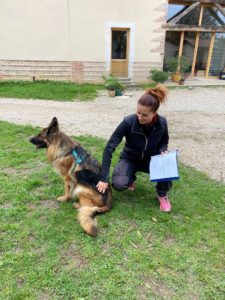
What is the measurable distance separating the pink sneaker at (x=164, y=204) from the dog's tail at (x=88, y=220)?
92cm

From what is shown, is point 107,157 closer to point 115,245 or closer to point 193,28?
point 115,245

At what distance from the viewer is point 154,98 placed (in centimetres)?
281

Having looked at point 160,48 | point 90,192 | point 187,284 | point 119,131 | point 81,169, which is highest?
point 160,48

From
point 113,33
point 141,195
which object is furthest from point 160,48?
point 141,195

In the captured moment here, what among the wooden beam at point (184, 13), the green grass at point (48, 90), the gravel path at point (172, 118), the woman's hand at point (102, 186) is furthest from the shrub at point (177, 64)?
the woman's hand at point (102, 186)

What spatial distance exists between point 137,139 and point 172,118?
4901 millimetres

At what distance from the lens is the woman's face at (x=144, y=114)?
2823mm

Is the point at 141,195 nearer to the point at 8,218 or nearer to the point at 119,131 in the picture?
the point at 119,131

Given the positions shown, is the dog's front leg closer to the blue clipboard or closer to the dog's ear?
the dog's ear

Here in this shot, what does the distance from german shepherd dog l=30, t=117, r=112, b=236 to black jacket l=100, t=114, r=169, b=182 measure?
22cm

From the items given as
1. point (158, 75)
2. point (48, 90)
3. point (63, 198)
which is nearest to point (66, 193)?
point (63, 198)

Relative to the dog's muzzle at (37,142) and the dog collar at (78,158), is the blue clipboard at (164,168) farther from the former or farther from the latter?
the dog's muzzle at (37,142)

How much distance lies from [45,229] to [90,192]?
648 millimetres

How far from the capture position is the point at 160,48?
13719 mm
